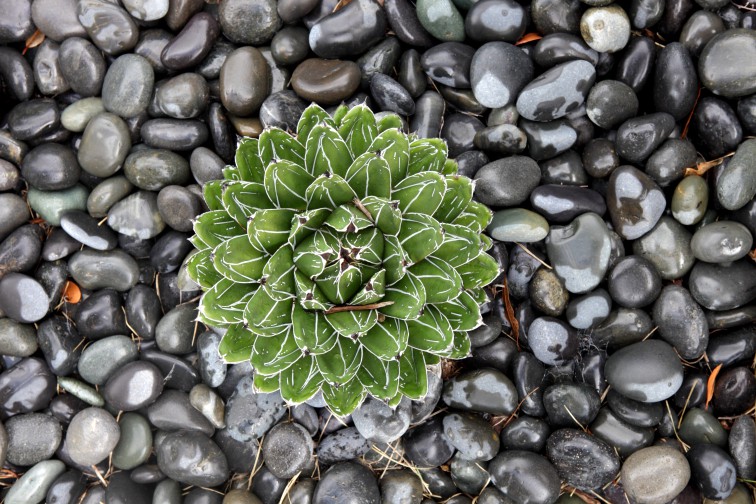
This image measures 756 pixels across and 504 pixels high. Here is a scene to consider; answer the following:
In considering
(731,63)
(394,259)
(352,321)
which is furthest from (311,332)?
(731,63)

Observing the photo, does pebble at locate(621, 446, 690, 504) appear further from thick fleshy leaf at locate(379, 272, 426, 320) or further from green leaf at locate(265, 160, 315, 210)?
green leaf at locate(265, 160, 315, 210)

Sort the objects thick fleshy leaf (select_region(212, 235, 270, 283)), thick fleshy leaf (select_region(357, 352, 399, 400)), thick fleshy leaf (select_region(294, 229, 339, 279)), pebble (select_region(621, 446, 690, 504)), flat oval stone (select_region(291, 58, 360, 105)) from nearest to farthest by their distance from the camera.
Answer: thick fleshy leaf (select_region(294, 229, 339, 279)) → thick fleshy leaf (select_region(212, 235, 270, 283)) → thick fleshy leaf (select_region(357, 352, 399, 400)) → pebble (select_region(621, 446, 690, 504)) → flat oval stone (select_region(291, 58, 360, 105))

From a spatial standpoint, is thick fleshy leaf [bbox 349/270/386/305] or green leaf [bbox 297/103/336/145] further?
green leaf [bbox 297/103/336/145]

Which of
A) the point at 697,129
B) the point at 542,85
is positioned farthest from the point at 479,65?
the point at 697,129

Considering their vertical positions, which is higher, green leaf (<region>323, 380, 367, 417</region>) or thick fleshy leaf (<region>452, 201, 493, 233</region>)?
thick fleshy leaf (<region>452, 201, 493, 233</region>)

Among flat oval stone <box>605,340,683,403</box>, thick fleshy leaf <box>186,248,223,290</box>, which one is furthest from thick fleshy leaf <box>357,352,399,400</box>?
flat oval stone <box>605,340,683,403</box>

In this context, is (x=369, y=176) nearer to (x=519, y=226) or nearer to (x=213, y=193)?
(x=213, y=193)
